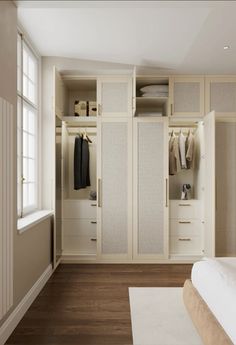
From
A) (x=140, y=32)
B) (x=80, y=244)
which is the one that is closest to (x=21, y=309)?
(x=80, y=244)

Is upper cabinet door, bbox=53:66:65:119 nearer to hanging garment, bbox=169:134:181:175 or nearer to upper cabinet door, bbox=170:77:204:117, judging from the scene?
upper cabinet door, bbox=170:77:204:117

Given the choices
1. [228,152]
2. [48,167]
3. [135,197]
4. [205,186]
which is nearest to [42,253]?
[48,167]

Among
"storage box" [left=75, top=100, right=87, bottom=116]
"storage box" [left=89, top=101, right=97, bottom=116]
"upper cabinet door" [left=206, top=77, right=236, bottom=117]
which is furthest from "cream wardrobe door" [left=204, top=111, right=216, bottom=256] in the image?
"storage box" [left=75, top=100, right=87, bottom=116]

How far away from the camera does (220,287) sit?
1.94m

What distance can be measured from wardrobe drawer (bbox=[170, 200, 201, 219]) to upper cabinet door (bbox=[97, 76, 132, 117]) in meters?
1.42

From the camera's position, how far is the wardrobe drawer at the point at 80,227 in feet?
14.5

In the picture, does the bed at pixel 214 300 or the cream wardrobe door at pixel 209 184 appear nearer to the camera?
the bed at pixel 214 300

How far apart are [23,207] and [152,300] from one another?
5.38ft

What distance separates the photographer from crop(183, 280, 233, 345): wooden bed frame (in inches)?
69.6

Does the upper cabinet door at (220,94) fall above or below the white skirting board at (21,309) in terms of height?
above

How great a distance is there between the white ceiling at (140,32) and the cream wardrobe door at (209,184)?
77 cm

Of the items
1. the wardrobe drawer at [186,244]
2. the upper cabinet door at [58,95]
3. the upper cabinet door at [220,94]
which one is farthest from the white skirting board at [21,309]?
the upper cabinet door at [220,94]

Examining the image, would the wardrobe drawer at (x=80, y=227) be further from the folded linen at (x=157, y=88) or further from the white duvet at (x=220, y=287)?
the white duvet at (x=220, y=287)

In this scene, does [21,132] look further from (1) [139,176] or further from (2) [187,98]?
(2) [187,98]
